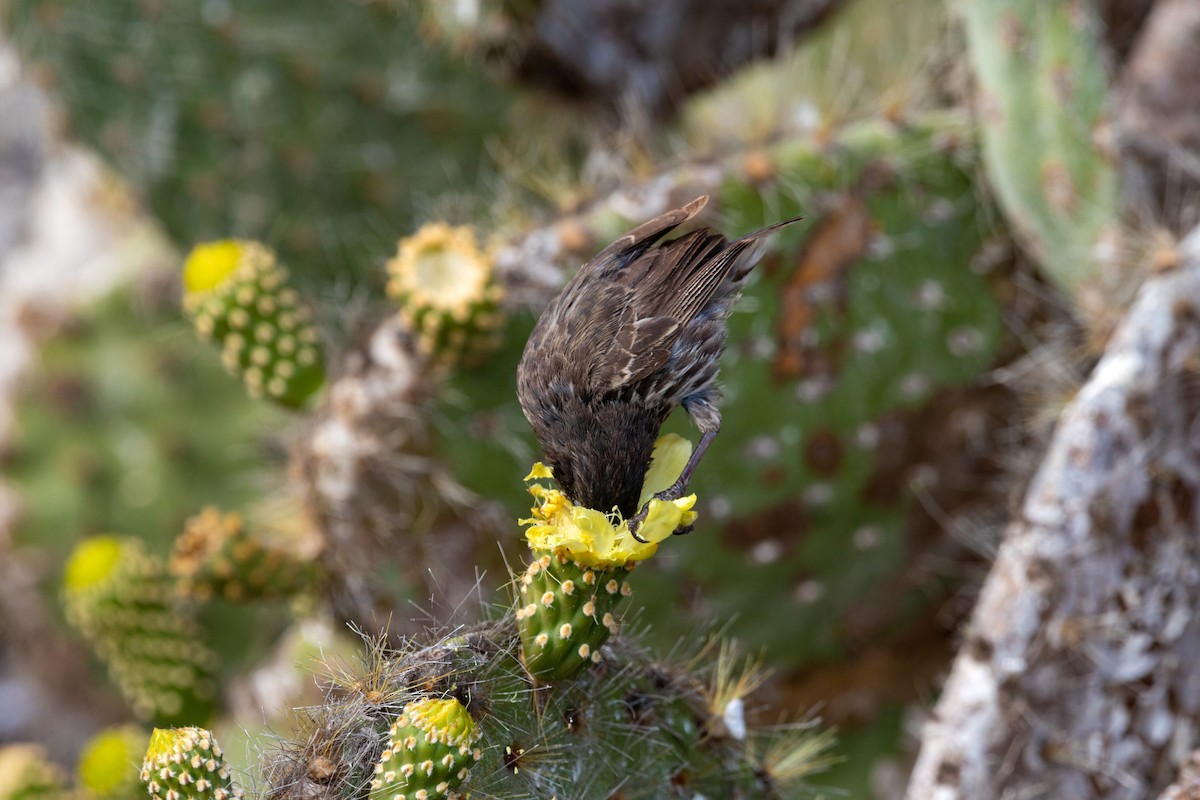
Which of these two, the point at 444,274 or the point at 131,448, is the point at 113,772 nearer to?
the point at 444,274

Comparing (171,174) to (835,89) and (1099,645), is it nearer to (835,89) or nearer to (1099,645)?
(835,89)

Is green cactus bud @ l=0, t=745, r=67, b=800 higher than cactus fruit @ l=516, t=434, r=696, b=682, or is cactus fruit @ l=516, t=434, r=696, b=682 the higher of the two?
cactus fruit @ l=516, t=434, r=696, b=682

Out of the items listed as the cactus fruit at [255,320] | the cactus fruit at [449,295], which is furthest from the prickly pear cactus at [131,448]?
the cactus fruit at [449,295]

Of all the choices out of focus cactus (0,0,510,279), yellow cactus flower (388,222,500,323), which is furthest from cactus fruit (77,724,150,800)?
out of focus cactus (0,0,510,279)

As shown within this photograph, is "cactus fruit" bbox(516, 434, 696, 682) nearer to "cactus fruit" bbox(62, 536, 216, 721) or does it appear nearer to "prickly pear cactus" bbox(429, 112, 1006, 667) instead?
"prickly pear cactus" bbox(429, 112, 1006, 667)

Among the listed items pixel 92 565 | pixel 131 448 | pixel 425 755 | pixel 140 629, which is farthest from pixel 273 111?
pixel 425 755

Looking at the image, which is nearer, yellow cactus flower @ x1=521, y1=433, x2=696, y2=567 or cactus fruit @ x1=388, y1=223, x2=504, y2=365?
yellow cactus flower @ x1=521, y1=433, x2=696, y2=567
